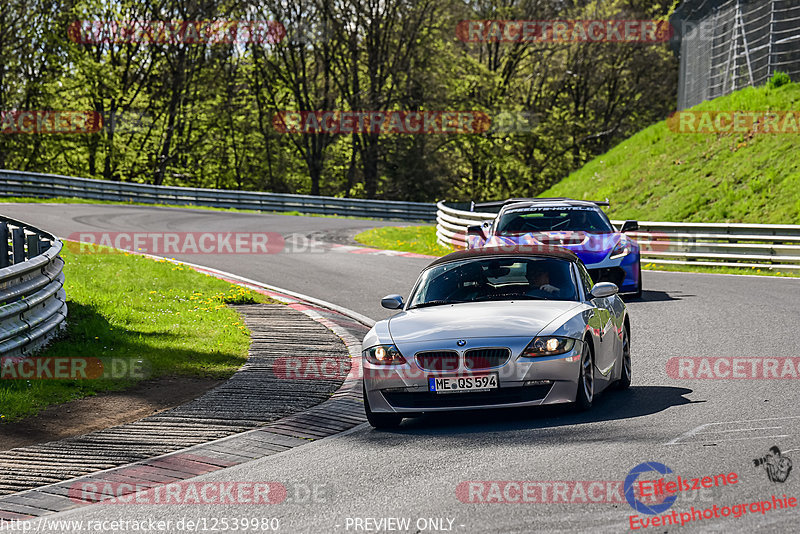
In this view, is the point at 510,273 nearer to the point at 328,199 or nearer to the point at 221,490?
the point at 221,490

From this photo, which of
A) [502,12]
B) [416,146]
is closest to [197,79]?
[416,146]

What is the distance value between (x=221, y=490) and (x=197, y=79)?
2148 inches

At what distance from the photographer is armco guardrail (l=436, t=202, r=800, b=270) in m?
22.4

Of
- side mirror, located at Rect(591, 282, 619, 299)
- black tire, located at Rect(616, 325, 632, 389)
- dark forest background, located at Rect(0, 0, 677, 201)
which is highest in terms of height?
dark forest background, located at Rect(0, 0, 677, 201)

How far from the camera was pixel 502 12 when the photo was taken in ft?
189

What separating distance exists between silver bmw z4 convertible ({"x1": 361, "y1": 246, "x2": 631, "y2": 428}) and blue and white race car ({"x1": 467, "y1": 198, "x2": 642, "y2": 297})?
6.81m

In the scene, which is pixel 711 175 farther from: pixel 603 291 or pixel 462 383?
pixel 462 383

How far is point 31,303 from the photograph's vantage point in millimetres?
10602

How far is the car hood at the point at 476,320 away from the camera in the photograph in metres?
8.12

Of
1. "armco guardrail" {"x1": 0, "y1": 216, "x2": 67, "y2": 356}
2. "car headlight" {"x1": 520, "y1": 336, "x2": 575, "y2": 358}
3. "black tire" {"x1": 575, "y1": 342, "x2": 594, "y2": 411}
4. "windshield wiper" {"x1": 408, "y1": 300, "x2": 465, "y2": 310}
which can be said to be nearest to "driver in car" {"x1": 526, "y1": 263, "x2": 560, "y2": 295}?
Result: "windshield wiper" {"x1": 408, "y1": 300, "x2": 465, "y2": 310}

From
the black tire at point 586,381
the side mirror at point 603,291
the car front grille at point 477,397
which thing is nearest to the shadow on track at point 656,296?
the side mirror at point 603,291

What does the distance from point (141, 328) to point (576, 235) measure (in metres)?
7.26

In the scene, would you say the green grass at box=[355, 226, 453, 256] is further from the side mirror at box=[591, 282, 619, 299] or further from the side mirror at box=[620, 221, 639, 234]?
the side mirror at box=[591, 282, 619, 299]

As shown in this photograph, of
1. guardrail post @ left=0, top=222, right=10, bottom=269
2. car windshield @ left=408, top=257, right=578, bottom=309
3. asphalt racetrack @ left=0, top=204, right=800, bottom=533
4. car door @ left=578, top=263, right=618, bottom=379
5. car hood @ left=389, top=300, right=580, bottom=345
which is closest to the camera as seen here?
asphalt racetrack @ left=0, top=204, right=800, bottom=533
